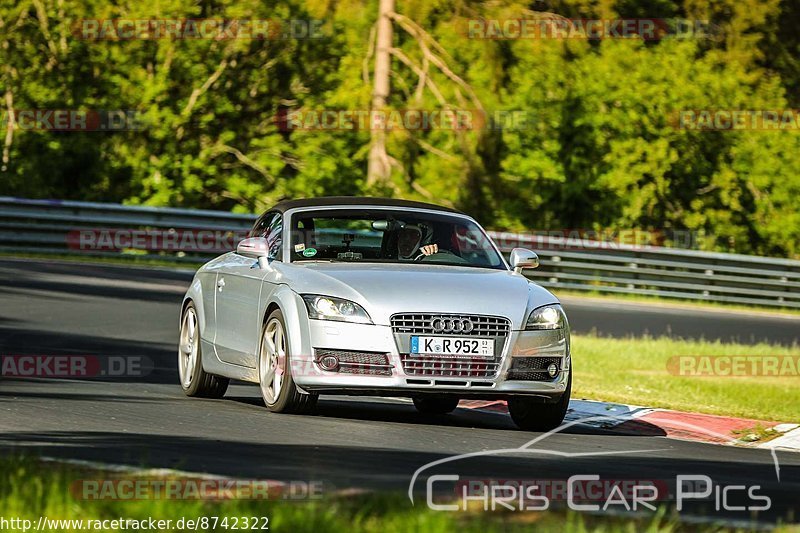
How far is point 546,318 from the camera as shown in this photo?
11531mm

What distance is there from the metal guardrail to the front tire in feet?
66.3

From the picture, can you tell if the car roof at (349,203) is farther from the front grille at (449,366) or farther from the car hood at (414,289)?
the front grille at (449,366)

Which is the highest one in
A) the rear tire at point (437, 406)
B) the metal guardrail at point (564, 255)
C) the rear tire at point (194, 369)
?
the rear tire at point (194, 369)

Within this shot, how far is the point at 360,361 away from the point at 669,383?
6.68 metres

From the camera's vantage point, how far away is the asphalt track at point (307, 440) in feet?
28.1

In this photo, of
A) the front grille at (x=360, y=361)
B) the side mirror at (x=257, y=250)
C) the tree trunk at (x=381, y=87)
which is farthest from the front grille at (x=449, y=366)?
the tree trunk at (x=381, y=87)

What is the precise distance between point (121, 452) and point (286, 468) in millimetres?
993

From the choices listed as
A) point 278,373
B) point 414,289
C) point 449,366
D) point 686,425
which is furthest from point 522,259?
point 278,373

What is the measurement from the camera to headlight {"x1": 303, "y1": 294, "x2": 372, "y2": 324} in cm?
1109

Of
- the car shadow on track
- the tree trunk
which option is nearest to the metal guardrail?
the tree trunk

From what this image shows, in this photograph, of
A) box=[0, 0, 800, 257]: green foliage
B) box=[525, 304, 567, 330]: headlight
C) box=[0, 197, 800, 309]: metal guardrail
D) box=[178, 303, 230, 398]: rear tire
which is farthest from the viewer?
box=[0, 0, 800, 257]: green foliage

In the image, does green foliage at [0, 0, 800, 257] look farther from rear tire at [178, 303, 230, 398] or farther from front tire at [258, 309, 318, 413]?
front tire at [258, 309, 318, 413]

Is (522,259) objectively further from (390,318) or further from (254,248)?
(254,248)

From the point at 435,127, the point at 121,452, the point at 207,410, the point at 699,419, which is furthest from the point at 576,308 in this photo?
the point at 121,452
